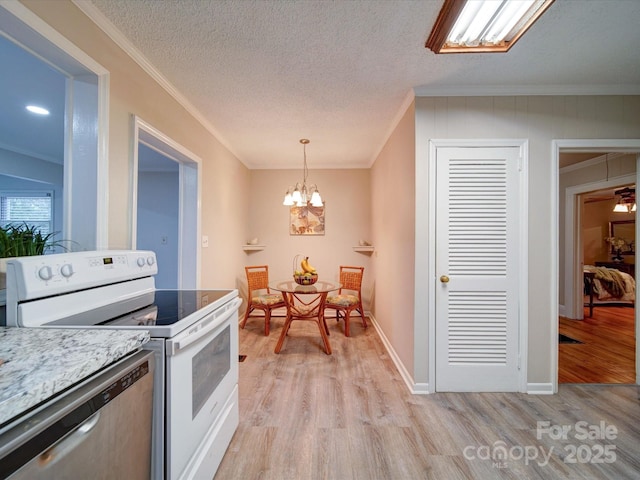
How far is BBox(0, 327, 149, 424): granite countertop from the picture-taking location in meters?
0.55

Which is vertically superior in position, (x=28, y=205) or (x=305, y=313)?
(x=28, y=205)

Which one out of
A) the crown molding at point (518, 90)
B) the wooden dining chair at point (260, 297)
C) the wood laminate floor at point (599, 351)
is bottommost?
the wood laminate floor at point (599, 351)

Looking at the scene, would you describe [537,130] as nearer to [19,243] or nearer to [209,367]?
[209,367]

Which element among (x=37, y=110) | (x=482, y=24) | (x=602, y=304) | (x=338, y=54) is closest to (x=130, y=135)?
(x=338, y=54)

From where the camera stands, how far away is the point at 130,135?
166 centimetres

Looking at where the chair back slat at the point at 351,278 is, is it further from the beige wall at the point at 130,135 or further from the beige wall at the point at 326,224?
the beige wall at the point at 130,135

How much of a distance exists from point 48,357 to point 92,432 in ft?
0.75

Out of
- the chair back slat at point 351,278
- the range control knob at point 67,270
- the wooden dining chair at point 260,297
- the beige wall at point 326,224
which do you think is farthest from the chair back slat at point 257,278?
the range control knob at point 67,270

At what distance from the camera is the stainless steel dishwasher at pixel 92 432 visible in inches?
20.5

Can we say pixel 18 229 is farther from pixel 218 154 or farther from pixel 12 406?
pixel 218 154

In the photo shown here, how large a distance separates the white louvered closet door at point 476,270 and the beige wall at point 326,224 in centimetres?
227

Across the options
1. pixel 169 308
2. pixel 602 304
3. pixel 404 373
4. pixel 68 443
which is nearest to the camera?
pixel 68 443

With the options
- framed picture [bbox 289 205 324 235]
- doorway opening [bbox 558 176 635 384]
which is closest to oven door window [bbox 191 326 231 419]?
doorway opening [bbox 558 176 635 384]

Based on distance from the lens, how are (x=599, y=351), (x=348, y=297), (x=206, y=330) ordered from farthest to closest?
(x=348, y=297)
(x=599, y=351)
(x=206, y=330)
